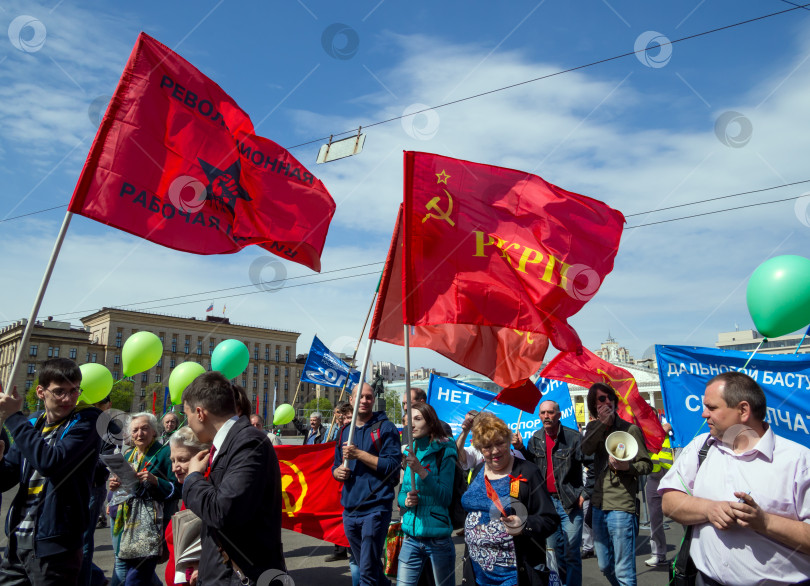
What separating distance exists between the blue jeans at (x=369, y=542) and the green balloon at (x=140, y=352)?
21.6 feet

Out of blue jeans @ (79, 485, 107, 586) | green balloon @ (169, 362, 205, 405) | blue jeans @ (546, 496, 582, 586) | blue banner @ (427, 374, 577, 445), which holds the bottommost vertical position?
blue jeans @ (546, 496, 582, 586)

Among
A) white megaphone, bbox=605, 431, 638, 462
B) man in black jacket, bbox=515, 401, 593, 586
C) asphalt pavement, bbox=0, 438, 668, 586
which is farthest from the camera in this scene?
asphalt pavement, bbox=0, 438, 668, 586

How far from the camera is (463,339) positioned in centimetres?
627

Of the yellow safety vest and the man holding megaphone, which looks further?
the yellow safety vest

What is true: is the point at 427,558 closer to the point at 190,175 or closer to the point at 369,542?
the point at 369,542

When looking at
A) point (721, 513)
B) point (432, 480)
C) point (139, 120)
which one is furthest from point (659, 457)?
point (139, 120)

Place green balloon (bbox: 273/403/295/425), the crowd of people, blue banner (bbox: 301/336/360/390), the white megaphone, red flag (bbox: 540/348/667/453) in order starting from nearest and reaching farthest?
the crowd of people
the white megaphone
red flag (bbox: 540/348/667/453)
blue banner (bbox: 301/336/360/390)
green balloon (bbox: 273/403/295/425)

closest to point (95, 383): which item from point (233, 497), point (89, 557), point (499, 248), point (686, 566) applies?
Answer: point (89, 557)

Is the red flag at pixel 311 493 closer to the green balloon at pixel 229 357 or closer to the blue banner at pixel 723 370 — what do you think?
the blue banner at pixel 723 370

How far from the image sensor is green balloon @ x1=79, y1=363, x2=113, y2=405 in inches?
399

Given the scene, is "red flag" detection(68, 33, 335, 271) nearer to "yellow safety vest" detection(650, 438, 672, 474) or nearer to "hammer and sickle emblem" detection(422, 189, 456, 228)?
"hammer and sickle emblem" detection(422, 189, 456, 228)

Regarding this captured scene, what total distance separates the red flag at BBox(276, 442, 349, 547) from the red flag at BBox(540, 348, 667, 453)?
3.44 m

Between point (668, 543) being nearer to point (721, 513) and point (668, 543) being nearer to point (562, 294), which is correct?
point (562, 294)

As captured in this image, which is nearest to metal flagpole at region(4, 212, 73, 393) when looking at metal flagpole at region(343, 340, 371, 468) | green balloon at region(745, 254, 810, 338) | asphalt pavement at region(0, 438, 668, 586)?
metal flagpole at region(343, 340, 371, 468)
